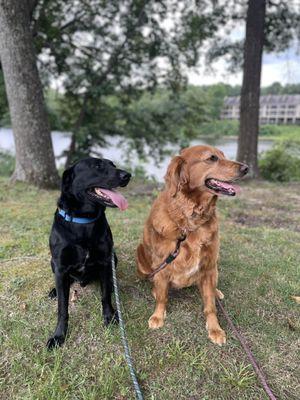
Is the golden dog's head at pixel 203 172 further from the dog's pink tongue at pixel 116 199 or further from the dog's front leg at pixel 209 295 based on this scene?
the dog's front leg at pixel 209 295

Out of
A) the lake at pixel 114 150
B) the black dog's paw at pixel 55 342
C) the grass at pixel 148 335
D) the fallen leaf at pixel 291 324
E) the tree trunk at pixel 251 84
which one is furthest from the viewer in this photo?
the lake at pixel 114 150

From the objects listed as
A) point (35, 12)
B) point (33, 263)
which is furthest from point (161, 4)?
point (33, 263)

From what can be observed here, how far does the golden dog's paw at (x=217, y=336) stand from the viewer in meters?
2.69

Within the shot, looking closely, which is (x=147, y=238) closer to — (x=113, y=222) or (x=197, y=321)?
(x=197, y=321)

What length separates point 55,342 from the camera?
103 inches

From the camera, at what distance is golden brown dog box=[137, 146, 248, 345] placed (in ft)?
9.04

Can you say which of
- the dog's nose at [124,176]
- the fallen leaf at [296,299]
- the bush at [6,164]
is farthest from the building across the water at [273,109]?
the dog's nose at [124,176]

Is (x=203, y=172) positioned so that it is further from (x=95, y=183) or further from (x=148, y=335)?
Answer: (x=148, y=335)

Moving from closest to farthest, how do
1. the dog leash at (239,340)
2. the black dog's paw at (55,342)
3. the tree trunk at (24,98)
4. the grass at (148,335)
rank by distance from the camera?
the dog leash at (239,340)
the grass at (148,335)
the black dog's paw at (55,342)
the tree trunk at (24,98)

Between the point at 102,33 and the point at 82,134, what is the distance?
3.27 metres

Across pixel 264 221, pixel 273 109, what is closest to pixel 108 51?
pixel 264 221

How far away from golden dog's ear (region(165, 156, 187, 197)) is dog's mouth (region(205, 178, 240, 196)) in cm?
19

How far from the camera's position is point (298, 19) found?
9.68m

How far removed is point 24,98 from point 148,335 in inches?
219
